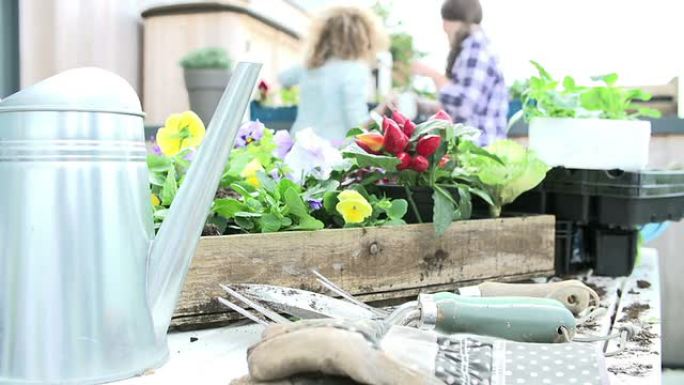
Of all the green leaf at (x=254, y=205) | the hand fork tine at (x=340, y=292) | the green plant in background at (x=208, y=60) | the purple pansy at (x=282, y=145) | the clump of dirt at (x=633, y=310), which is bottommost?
the clump of dirt at (x=633, y=310)

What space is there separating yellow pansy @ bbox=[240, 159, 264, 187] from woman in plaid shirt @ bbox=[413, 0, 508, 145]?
3.81 ft

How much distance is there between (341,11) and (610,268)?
1.38 metres

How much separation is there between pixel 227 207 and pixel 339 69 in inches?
58.2

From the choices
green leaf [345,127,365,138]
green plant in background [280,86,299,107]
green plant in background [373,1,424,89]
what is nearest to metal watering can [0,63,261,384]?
green leaf [345,127,365,138]

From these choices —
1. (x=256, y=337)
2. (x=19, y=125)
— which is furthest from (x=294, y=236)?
(x=19, y=125)

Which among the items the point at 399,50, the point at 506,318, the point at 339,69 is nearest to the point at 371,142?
the point at 506,318

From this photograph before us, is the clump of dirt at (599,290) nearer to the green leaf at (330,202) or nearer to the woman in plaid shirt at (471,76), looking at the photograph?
the green leaf at (330,202)

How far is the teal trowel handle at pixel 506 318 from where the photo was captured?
18.3 inches

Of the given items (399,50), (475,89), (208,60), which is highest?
(399,50)

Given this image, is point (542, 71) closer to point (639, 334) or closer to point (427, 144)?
point (427, 144)

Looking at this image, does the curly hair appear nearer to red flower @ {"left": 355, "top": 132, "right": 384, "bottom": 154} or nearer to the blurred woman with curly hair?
the blurred woman with curly hair

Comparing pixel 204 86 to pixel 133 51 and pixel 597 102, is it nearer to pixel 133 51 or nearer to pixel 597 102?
pixel 133 51

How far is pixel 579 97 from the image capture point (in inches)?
35.6

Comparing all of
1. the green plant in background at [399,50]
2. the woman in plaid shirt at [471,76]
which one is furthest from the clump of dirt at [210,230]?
the green plant in background at [399,50]
